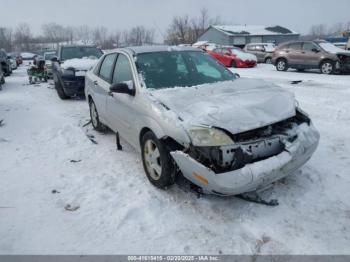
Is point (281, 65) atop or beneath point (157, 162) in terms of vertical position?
atop

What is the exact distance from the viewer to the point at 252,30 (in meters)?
51.8

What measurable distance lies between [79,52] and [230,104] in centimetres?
870

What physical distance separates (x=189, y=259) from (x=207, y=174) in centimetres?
76

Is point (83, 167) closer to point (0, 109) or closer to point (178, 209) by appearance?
point (178, 209)

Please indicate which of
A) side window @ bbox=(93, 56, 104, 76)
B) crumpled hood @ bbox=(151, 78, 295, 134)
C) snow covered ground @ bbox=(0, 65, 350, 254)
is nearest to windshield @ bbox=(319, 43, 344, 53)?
snow covered ground @ bbox=(0, 65, 350, 254)

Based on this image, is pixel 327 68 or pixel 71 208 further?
pixel 327 68

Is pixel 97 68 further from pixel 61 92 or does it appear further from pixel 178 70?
pixel 61 92

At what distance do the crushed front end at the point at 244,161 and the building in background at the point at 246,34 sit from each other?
48363mm

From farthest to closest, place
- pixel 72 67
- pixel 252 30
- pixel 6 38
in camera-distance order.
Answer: pixel 6 38 → pixel 252 30 → pixel 72 67

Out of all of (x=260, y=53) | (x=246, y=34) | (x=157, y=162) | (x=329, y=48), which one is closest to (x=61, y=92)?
(x=157, y=162)

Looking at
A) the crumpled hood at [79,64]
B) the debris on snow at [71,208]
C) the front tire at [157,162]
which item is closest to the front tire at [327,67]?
the crumpled hood at [79,64]

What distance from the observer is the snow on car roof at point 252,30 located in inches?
1984

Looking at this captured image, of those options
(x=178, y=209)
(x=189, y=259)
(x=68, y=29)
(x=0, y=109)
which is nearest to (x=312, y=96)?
(x=178, y=209)

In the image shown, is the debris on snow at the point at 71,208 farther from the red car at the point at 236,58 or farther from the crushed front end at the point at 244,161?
the red car at the point at 236,58
